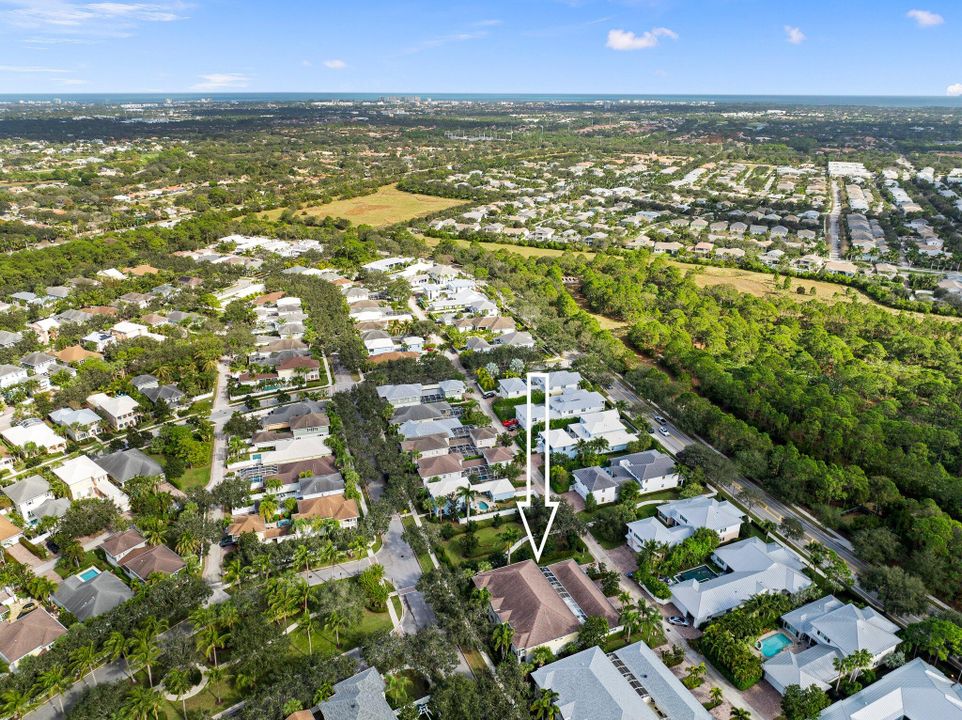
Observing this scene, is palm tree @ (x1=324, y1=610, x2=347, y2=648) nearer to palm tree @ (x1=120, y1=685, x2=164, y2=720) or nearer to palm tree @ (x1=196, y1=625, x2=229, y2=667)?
palm tree @ (x1=196, y1=625, x2=229, y2=667)

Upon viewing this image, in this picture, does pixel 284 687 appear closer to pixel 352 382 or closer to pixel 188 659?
pixel 188 659

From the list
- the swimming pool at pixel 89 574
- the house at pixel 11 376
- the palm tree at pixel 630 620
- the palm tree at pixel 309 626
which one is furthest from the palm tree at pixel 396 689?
the house at pixel 11 376

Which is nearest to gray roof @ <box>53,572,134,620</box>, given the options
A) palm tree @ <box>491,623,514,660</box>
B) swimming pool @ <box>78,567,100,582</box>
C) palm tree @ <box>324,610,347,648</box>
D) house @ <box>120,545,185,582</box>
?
swimming pool @ <box>78,567,100,582</box>

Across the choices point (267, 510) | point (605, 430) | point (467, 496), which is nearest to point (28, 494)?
point (267, 510)

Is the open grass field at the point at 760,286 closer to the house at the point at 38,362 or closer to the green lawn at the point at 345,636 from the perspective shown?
the green lawn at the point at 345,636

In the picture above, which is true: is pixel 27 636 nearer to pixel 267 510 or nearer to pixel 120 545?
pixel 120 545
